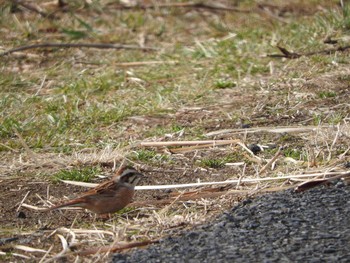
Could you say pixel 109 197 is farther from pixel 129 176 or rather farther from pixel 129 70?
pixel 129 70

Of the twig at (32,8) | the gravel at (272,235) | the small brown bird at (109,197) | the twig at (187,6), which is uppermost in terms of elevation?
the gravel at (272,235)

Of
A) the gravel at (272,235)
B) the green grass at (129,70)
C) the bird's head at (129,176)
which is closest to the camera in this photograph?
the gravel at (272,235)

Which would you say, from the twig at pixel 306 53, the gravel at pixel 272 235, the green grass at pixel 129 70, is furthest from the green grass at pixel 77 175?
the twig at pixel 306 53

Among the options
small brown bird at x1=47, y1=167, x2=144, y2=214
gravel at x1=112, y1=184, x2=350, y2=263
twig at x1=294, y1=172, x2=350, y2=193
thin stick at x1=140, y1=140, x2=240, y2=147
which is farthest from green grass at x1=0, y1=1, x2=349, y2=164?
gravel at x1=112, y1=184, x2=350, y2=263

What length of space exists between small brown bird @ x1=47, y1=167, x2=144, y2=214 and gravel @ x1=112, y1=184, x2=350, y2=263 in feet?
2.47

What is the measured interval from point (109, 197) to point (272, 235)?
49.8 inches

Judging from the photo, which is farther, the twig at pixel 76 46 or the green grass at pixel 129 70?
the twig at pixel 76 46

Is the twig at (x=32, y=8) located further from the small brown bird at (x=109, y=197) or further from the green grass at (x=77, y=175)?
the small brown bird at (x=109, y=197)

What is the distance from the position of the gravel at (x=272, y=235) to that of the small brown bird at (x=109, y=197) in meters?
0.75

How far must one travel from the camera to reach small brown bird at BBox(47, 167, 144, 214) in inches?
246

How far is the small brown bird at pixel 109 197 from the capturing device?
6242 millimetres

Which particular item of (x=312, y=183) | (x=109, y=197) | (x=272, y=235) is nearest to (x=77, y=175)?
(x=109, y=197)

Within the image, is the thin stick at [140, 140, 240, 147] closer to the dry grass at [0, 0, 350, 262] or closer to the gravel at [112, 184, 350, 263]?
the dry grass at [0, 0, 350, 262]

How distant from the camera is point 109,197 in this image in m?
6.25
